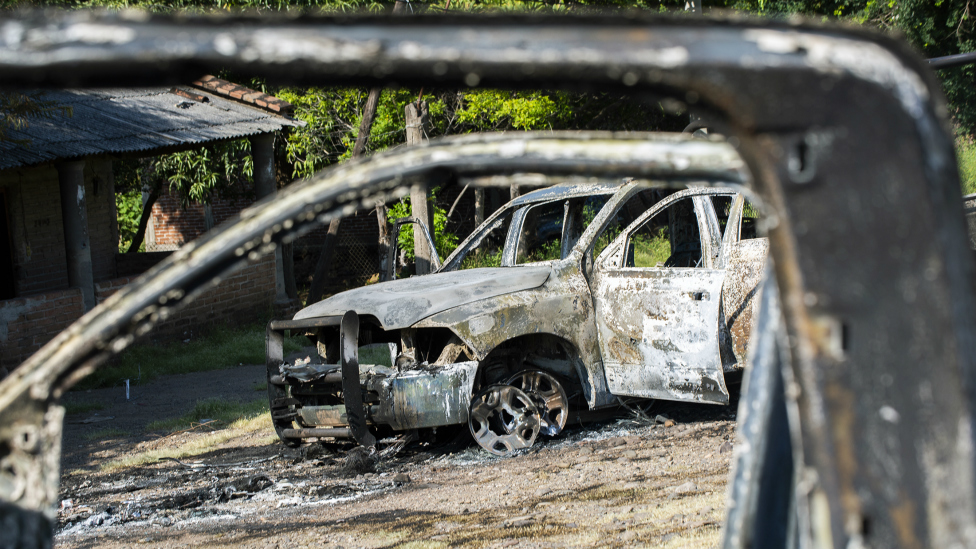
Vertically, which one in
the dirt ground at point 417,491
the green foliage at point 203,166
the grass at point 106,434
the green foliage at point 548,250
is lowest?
the dirt ground at point 417,491

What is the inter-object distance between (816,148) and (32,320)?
Answer: 1077 centimetres

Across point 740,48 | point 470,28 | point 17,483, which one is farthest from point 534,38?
point 17,483

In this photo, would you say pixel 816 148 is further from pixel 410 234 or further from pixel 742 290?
pixel 410 234

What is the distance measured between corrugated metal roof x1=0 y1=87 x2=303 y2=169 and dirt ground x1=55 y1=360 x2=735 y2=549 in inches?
157

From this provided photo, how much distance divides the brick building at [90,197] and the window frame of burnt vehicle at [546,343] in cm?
526

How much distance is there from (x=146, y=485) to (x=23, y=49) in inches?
208

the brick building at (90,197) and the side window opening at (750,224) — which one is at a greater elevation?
the brick building at (90,197)

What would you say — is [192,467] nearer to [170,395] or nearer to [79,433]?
[79,433]

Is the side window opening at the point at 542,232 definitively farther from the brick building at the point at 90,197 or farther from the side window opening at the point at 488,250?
the brick building at the point at 90,197

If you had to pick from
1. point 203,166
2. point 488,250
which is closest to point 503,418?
point 488,250

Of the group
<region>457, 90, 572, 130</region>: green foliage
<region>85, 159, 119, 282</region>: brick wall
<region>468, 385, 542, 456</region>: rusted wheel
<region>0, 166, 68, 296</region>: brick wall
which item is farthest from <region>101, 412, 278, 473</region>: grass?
<region>85, 159, 119, 282</region>: brick wall

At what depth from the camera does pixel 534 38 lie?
768 mm

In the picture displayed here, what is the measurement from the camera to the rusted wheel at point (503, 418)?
570 cm

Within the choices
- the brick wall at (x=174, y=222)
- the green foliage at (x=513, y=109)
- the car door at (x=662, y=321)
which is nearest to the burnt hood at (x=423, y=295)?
the car door at (x=662, y=321)
